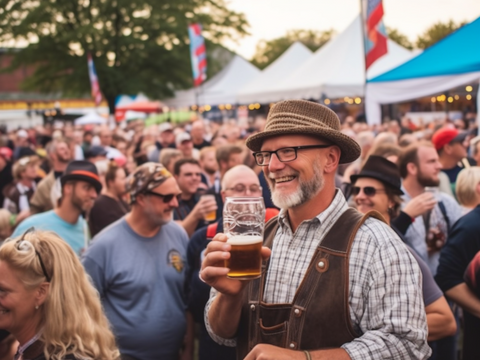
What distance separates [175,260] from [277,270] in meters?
2.00

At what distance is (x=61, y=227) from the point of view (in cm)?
469

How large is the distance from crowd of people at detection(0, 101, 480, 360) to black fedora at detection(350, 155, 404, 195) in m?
0.01

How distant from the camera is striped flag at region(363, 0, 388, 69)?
9094 millimetres

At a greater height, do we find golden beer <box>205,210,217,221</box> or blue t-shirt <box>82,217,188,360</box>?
golden beer <box>205,210,217,221</box>

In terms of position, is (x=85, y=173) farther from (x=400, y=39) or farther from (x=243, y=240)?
(x=400, y=39)

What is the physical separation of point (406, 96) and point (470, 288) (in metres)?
6.41

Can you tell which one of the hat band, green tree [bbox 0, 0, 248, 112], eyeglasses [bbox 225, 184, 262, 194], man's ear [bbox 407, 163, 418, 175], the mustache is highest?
green tree [bbox 0, 0, 248, 112]

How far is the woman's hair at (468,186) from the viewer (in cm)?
448

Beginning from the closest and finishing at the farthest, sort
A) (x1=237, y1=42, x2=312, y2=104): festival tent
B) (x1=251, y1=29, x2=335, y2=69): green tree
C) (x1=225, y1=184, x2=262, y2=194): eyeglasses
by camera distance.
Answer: (x1=225, y1=184, x2=262, y2=194): eyeglasses → (x1=237, y1=42, x2=312, y2=104): festival tent → (x1=251, y1=29, x2=335, y2=69): green tree

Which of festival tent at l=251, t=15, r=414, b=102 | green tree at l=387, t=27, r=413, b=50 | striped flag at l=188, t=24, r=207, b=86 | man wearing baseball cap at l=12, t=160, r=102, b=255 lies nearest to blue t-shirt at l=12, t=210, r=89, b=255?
man wearing baseball cap at l=12, t=160, r=102, b=255

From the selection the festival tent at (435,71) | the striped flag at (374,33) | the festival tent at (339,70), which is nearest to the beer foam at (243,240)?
the festival tent at (435,71)

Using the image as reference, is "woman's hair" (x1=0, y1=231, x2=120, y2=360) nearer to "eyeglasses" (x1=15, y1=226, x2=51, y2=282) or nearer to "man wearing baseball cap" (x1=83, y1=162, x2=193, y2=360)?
"eyeglasses" (x1=15, y1=226, x2=51, y2=282)

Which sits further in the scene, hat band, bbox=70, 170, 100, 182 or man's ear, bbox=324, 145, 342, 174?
hat band, bbox=70, 170, 100, 182

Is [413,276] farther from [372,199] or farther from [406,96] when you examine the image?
[406,96]
